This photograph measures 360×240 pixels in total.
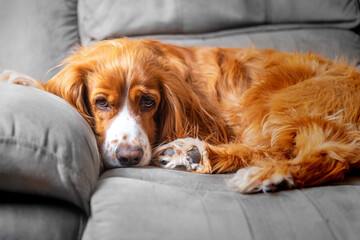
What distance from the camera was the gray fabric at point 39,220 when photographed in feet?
3.47

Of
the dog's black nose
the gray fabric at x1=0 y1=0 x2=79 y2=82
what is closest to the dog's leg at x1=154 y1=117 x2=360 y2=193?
the dog's black nose

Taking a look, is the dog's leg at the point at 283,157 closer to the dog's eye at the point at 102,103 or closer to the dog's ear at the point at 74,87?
the dog's eye at the point at 102,103

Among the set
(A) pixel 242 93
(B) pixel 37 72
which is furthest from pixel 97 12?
(A) pixel 242 93

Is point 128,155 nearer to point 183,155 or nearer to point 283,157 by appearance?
point 183,155

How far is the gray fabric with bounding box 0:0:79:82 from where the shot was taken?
245cm

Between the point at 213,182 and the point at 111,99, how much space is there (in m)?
0.60

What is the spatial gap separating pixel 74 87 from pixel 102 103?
0.16 metres

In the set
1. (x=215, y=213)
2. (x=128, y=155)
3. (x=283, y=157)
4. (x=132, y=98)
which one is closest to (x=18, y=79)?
(x=132, y=98)

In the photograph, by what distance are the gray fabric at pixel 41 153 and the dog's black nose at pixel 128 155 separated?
25 centimetres

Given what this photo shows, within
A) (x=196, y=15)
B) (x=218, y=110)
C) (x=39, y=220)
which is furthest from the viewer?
(x=196, y=15)

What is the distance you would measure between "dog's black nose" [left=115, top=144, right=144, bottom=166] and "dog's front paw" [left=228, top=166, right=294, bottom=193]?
16.5 inches

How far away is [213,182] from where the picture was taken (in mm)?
1388

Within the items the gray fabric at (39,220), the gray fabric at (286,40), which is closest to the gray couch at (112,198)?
the gray fabric at (39,220)

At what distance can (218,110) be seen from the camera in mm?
1950
